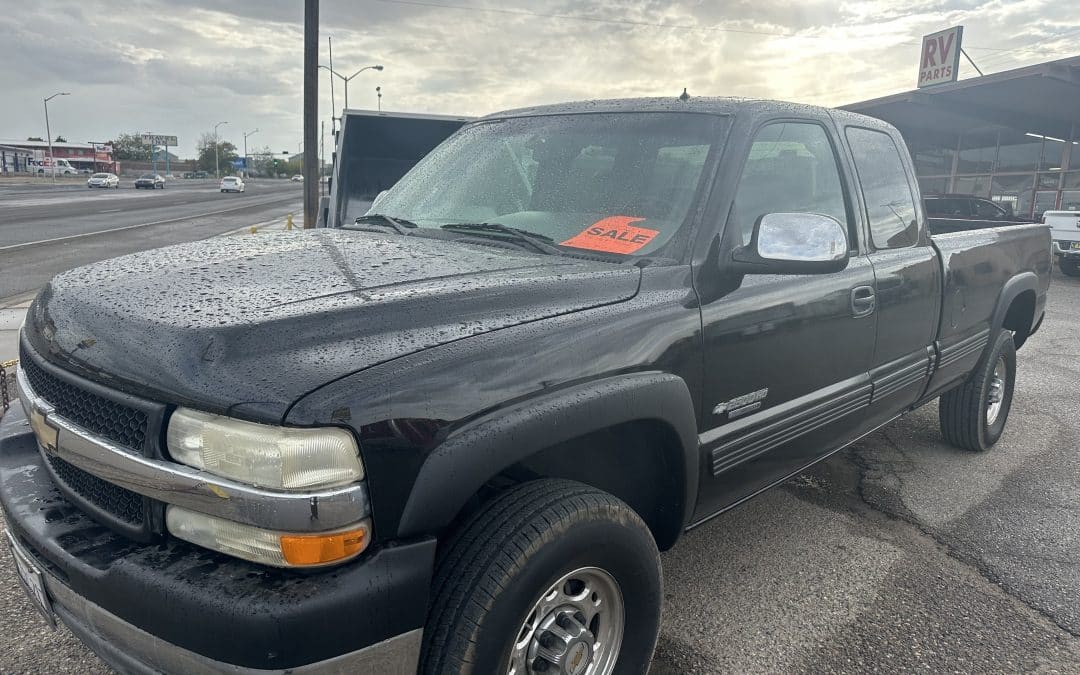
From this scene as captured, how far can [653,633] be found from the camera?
2.26 m

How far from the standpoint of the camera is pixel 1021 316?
5.05 meters

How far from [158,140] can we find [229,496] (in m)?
144

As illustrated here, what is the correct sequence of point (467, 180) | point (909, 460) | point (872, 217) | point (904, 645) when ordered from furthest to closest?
point (909, 460) → point (872, 217) → point (467, 180) → point (904, 645)

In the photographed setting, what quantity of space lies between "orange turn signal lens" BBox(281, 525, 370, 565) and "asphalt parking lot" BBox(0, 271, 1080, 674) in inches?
56.8

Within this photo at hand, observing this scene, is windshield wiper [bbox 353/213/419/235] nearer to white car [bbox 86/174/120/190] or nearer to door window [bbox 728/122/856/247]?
door window [bbox 728/122/856/247]

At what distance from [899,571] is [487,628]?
231cm

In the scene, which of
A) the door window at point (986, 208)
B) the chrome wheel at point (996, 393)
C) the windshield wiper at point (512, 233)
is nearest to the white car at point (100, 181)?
the door window at point (986, 208)

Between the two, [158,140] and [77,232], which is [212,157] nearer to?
[158,140]

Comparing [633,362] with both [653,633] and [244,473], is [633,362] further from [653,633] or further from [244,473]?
[244,473]

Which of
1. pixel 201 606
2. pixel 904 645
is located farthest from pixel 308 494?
pixel 904 645

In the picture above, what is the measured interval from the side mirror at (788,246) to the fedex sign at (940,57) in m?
22.3

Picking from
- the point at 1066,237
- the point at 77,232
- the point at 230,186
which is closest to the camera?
the point at 1066,237

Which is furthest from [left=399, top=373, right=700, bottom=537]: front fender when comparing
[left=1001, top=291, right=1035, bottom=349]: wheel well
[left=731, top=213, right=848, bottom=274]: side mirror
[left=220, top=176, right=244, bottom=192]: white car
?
[left=220, top=176, right=244, bottom=192]: white car

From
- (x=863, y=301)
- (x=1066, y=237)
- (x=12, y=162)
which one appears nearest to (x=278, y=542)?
(x=863, y=301)
